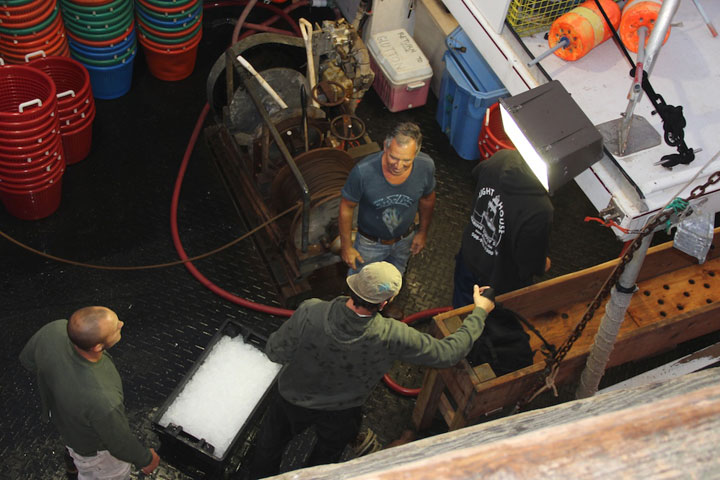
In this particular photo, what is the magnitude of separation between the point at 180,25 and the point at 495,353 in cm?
442

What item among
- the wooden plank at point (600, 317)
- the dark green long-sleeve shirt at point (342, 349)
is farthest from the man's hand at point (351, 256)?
the dark green long-sleeve shirt at point (342, 349)

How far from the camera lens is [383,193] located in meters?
4.78

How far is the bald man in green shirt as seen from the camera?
3.63m

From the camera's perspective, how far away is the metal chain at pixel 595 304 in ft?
8.61

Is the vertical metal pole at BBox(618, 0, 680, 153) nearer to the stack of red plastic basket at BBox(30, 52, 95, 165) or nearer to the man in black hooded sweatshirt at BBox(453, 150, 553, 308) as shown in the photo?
the man in black hooded sweatshirt at BBox(453, 150, 553, 308)

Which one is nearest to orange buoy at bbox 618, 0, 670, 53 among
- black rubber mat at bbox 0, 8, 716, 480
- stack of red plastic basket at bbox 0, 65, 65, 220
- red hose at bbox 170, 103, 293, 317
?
black rubber mat at bbox 0, 8, 716, 480

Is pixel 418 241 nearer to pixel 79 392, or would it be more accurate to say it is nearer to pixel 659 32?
pixel 659 32

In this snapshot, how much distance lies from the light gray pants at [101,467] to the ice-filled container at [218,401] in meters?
0.33

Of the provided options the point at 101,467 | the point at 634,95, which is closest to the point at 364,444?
the point at 101,467

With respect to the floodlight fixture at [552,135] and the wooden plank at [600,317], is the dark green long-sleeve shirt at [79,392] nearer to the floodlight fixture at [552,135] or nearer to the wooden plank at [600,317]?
the wooden plank at [600,317]

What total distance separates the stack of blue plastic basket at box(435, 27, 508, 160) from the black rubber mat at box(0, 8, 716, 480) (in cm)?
33

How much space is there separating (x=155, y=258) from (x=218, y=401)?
1843 mm

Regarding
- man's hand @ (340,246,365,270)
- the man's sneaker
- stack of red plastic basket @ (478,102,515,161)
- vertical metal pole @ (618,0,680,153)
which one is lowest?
the man's sneaker

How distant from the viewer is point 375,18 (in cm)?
726
